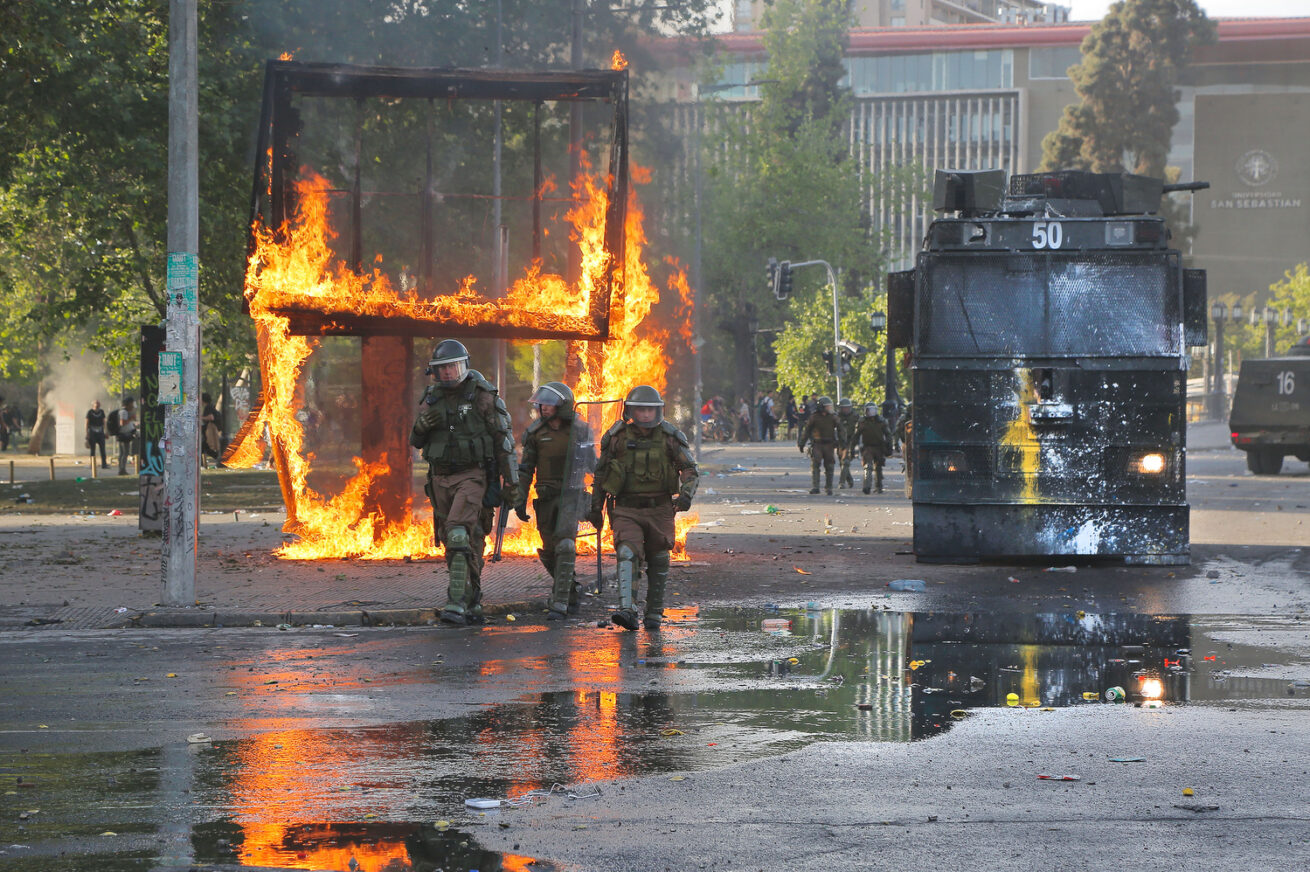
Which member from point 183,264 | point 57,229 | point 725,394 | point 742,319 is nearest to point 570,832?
point 183,264

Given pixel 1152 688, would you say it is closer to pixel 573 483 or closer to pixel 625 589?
pixel 625 589

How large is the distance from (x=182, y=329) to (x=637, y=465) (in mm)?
3631

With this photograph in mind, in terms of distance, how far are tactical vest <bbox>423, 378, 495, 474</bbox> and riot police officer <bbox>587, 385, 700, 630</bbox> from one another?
92 cm

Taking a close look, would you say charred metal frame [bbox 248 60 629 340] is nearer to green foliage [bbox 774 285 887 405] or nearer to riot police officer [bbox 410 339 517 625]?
riot police officer [bbox 410 339 517 625]

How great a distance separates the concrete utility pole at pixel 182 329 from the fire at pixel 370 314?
3.03m

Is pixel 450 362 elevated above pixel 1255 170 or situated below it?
below

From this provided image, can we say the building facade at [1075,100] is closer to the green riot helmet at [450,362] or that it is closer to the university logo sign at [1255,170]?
the university logo sign at [1255,170]

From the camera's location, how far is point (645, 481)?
12.0 metres

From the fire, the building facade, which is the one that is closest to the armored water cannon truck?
the fire

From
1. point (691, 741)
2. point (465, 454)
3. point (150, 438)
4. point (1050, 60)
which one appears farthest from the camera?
point (1050, 60)

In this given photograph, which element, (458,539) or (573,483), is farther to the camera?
(573,483)

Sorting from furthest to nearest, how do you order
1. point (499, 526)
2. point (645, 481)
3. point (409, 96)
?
point (409, 96)
point (499, 526)
point (645, 481)

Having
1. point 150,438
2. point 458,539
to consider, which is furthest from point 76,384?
point 458,539

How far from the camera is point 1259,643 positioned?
10.9m
